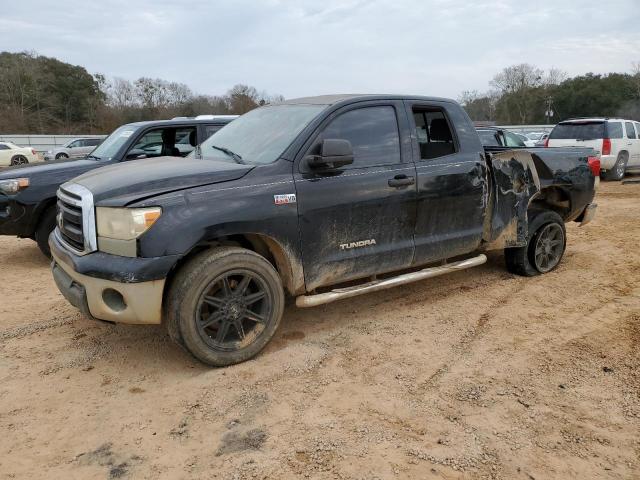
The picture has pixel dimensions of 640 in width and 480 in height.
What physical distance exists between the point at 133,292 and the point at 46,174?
381 cm

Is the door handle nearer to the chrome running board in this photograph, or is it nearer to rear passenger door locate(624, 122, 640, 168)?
the chrome running board

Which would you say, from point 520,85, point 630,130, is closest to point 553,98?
point 520,85

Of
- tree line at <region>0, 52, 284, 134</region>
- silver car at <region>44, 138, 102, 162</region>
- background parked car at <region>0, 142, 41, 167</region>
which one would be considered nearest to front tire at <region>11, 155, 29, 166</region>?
background parked car at <region>0, 142, 41, 167</region>

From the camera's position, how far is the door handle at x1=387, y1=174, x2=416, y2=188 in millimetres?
4230

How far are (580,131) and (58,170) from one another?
13.4 meters

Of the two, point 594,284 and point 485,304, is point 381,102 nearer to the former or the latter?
point 485,304

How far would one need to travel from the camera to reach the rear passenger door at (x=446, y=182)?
4.49m

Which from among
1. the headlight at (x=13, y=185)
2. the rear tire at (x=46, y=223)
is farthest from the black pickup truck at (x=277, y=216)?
the headlight at (x=13, y=185)

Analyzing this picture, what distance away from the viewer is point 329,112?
4051 mm

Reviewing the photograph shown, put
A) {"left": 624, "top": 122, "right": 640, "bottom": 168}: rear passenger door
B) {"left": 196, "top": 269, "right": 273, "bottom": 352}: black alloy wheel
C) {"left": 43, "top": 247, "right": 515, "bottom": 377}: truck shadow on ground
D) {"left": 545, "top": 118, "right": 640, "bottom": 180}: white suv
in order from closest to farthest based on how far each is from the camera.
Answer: {"left": 196, "top": 269, "right": 273, "bottom": 352}: black alloy wheel → {"left": 43, "top": 247, "right": 515, "bottom": 377}: truck shadow on ground → {"left": 545, "top": 118, "right": 640, "bottom": 180}: white suv → {"left": 624, "top": 122, "right": 640, "bottom": 168}: rear passenger door

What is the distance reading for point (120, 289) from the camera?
10.7 feet

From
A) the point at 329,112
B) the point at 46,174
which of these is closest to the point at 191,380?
the point at 329,112

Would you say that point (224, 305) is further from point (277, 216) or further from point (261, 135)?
point (261, 135)

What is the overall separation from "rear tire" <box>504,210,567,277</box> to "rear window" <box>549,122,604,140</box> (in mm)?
9740
